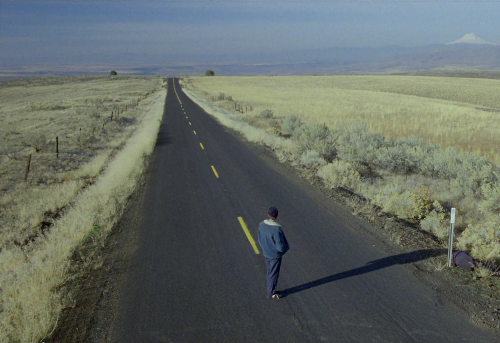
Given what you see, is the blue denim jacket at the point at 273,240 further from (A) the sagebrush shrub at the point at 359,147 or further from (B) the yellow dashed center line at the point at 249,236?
(A) the sagebrush shrub at the point at 359,147

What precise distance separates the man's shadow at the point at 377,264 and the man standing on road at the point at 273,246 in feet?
1.05

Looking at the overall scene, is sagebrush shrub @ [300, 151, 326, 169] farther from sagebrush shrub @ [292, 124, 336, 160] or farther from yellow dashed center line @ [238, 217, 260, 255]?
yellow dashed center line @ [238, 217, 260, 255]

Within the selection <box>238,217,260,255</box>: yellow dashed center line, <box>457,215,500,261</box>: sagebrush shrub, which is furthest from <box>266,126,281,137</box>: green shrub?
<box>457,215,500,261</box>: sagebrush shrub

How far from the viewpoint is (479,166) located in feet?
42.5

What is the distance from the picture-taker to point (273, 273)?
6.19 metres

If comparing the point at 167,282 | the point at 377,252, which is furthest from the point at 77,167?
the point at 377,252

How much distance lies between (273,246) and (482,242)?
14.8ft

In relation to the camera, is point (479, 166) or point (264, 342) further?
point (479, 166)

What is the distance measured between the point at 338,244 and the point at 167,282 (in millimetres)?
3602

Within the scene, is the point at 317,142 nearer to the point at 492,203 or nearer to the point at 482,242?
the point at 492,203

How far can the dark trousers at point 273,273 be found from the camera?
6.19m

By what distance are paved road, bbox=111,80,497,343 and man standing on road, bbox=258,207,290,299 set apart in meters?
0.28

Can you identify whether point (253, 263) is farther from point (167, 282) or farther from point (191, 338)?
point (191, 338)

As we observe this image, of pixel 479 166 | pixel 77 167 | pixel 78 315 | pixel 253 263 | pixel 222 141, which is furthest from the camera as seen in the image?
pixel 222 141
